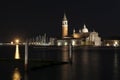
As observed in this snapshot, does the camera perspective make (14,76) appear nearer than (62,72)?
Yes

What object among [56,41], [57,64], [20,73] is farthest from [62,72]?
[56,41]

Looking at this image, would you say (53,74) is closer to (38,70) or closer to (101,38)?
(38,70)

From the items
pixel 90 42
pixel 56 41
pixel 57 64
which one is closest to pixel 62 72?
pixel 57 64

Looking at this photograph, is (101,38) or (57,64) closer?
(57,64)

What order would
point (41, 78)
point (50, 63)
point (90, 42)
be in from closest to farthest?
point (41, 78) → point (50, 63) → point (90, 42)

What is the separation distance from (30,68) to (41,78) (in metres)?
4.43

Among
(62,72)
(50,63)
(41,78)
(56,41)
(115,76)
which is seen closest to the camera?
(41,78)

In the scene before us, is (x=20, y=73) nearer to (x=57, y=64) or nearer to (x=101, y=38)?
(x=57, y=64)

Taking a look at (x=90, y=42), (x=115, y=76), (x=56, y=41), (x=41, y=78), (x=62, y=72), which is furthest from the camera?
(x=56, y=41)

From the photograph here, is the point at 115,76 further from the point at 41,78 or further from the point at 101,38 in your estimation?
the point at 101,38

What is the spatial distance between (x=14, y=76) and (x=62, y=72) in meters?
4.50

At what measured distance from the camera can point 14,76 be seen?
78.1 ft

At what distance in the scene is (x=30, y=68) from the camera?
1073 inches

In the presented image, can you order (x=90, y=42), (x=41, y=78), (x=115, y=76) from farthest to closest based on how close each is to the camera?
(x=90, y=42) < (x=115, y=76) < (x=41, y=78)
